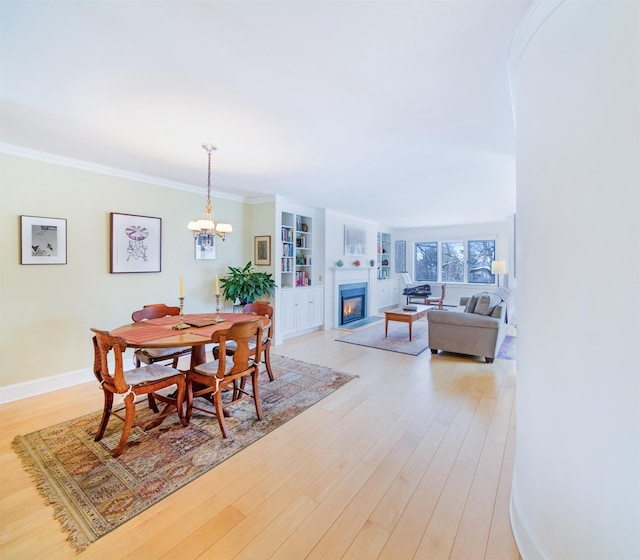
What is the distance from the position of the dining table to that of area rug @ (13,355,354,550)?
25cm

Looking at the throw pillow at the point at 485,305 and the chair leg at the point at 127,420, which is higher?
the throw pillow at the point at 485,305

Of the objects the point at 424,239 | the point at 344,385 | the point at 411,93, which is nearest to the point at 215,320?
the point at 344,385

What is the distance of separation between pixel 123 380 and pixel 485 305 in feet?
14.6

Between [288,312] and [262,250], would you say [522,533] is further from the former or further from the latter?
[262,250]

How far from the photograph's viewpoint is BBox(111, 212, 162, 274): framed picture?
3730 mm

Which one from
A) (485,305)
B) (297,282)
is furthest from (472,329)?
(297,282)

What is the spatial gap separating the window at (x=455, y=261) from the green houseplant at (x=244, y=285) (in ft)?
19.9

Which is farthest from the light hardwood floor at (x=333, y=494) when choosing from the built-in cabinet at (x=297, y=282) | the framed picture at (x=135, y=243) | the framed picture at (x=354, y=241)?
the framed picture at (x=354, y=241)

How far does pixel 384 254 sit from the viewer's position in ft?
31.9

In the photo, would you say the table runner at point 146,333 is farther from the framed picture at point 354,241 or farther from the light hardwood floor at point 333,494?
the framed picture at point 354,241

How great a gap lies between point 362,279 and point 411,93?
18.6ft

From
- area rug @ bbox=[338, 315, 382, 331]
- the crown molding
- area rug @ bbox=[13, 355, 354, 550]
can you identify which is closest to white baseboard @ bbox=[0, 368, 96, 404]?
area rug @ bbox=[13, 355, 354, 550]

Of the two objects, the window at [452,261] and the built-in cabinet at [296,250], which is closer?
the built-in cabinet at [296,250]

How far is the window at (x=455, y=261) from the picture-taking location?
27.9 ft
